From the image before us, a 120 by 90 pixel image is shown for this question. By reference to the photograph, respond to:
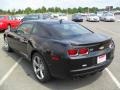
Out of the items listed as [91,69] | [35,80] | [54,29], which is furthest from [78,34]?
[35,80]

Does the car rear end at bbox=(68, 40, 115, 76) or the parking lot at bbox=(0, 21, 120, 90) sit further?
the parking lot at bbox=(0, 21, 120, 90)

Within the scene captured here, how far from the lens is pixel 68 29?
5754 mm

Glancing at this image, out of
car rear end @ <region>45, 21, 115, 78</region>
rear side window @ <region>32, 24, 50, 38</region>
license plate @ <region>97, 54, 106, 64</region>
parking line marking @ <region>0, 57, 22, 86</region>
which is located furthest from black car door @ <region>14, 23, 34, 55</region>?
license plate @ <region>97, 54, 106, 64</region>

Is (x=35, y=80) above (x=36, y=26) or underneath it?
underneath

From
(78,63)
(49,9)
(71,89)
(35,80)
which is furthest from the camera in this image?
(49,9)

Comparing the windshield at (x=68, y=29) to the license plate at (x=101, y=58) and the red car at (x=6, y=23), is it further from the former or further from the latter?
the red car at (x=6, y=23)

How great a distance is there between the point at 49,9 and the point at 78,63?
89331 mm

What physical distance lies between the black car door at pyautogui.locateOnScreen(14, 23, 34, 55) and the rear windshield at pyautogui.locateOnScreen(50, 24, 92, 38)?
0.87 m

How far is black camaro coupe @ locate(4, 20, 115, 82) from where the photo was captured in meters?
4.50

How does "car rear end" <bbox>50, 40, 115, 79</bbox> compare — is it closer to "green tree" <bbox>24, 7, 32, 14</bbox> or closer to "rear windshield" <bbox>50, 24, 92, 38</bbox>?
"rear windshield" <bbox>50, 24, 92, 38</bbox>

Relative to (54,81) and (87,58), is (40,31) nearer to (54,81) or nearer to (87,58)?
(54,81)

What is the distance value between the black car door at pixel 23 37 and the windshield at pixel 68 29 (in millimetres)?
875

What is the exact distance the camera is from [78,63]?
449 centimetres

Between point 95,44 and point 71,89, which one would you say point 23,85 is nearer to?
point 71,89
